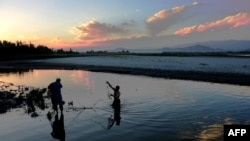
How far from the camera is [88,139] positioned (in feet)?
53.1

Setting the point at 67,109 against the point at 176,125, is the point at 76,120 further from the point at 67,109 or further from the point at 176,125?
the point at 176,125

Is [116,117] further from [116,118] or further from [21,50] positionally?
[21,50]

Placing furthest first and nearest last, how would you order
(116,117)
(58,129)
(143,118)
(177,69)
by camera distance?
(177,69)
(116,117)
(143,118)
(58,129)

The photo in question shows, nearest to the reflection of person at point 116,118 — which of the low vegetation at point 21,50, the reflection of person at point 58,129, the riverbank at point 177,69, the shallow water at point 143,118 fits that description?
the shallow water at point 143,118

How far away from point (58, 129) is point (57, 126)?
70 cm

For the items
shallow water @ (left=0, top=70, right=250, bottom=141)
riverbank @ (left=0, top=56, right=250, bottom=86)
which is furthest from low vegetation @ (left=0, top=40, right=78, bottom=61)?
shallow water @ (left=0, top=70, right=250, bottom=141)

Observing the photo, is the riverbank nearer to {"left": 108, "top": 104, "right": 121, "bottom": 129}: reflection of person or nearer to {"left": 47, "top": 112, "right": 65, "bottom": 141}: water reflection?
{"left": 108, "top": 104, "right": 121, "bottom": 129}: reflection of person

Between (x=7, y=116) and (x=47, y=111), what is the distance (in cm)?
282

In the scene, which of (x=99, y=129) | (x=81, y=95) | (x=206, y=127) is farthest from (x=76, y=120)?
(x=81, y=95)

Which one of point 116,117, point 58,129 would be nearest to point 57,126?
point 58,129

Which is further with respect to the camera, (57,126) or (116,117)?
(116,117)

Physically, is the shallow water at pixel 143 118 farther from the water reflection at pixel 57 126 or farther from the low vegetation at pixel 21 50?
the low vegetation at pixel 21 50

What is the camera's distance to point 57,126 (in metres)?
19.0

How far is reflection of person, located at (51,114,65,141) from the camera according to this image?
55.5 feet
